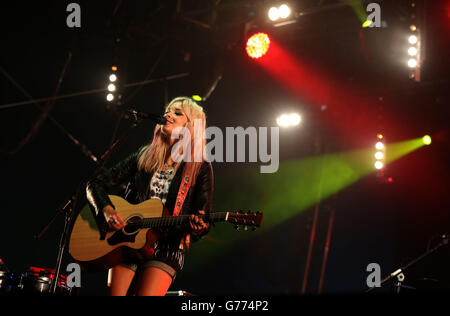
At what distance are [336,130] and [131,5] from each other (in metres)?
4.53

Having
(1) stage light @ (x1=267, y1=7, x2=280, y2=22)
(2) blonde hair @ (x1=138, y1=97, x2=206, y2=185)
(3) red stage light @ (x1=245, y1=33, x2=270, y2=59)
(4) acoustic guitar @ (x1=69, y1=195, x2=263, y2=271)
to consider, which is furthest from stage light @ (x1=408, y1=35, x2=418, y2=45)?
(4) acoustic guitar @ (x1=69, y1=195, x2=263, y2=271)

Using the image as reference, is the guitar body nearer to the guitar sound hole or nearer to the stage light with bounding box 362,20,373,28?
the guitar sound hole

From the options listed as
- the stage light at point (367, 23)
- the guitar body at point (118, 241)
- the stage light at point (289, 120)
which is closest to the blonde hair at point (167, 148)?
the guitar body at point (118, 241)

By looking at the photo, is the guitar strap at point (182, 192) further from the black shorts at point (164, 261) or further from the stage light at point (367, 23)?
the stage light at point (367, 23)

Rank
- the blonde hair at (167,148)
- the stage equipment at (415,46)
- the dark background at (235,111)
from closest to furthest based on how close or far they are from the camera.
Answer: the blonde hair at (167,148), the stage equipment at (415,46), the dark background at (235,111)

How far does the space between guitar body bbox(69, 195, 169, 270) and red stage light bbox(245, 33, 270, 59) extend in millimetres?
4341

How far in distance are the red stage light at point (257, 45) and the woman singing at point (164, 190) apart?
148 inches

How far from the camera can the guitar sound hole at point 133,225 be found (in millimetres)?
3258

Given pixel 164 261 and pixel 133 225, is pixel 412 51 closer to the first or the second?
pixel 133 225

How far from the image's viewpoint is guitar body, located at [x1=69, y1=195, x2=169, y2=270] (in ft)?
10.3

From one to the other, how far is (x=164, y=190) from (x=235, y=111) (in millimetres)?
5696

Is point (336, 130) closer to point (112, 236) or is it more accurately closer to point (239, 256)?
point (239, 256)

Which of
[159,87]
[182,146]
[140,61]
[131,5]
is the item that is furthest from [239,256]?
[182,146]

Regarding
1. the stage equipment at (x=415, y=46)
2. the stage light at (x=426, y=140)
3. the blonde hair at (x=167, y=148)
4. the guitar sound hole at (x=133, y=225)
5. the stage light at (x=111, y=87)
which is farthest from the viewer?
the stage light at (x=426, y=140)
